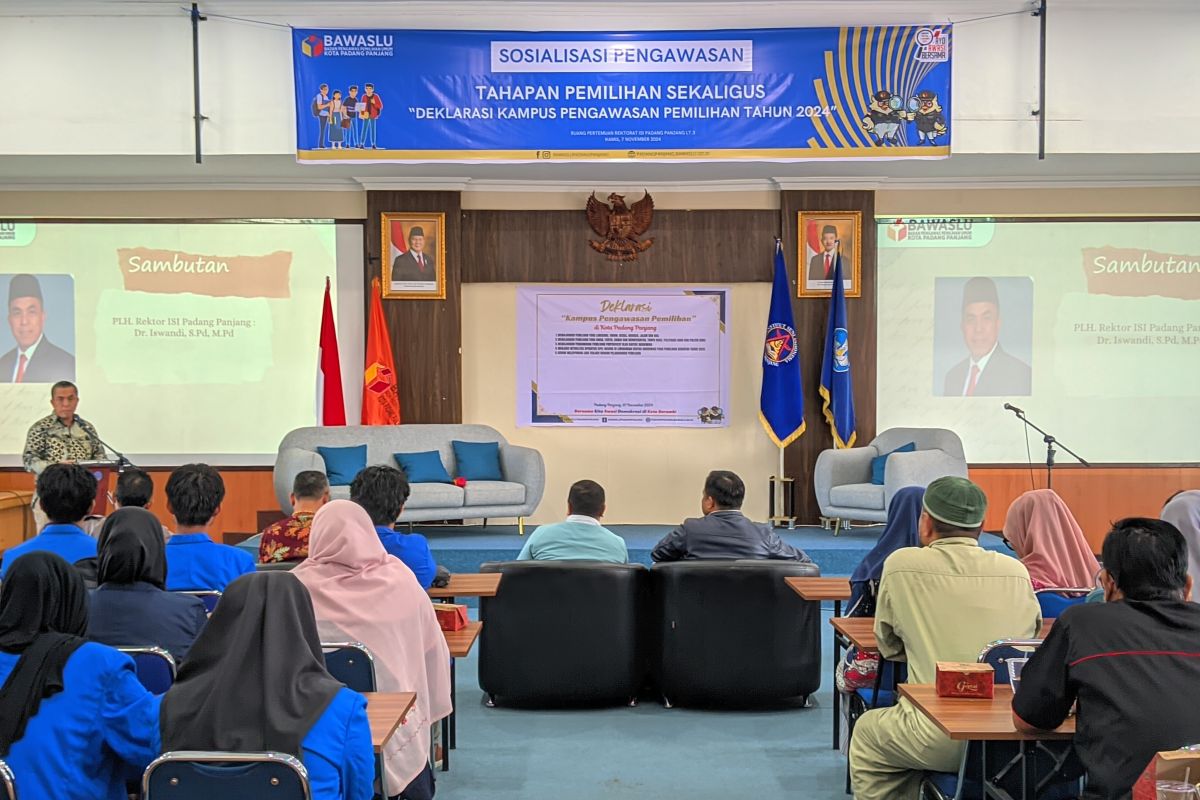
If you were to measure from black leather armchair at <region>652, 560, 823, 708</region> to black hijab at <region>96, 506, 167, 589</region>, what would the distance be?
232 cm

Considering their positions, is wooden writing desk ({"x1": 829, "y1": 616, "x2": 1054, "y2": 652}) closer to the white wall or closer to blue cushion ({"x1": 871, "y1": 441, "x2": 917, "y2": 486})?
blue cushion ({"x1": 871, "y1": 441, "x2": 917, "y2": 486})

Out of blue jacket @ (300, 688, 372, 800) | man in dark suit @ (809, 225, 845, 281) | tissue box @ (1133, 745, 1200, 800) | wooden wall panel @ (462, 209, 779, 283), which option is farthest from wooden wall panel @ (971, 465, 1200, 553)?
blue jacket @ (300, 688, 372, 800)

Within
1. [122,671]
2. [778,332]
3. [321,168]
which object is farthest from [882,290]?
[122,671]

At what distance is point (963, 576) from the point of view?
10.7 feet

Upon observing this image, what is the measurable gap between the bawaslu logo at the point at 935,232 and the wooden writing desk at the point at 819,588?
529 cm

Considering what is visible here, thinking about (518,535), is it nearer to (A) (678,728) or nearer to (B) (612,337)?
(B) (612,337)

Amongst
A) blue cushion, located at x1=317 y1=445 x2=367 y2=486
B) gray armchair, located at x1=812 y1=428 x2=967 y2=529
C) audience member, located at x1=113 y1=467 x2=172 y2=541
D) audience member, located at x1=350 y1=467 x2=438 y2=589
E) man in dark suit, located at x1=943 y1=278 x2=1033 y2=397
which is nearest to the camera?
audience member, located at x1=350 y1=467 x2=438 y2=589

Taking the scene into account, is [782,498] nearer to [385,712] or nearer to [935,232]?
[935,232]

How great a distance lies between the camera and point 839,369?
901cm

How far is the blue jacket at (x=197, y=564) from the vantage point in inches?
159

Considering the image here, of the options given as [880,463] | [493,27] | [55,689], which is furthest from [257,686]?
[880,463]

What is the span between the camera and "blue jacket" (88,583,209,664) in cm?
314

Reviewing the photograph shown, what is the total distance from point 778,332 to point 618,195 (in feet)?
5.58

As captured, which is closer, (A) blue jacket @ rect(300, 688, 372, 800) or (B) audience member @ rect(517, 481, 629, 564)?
(A) blue jacket @ rect(300, 688, 372, 800)
